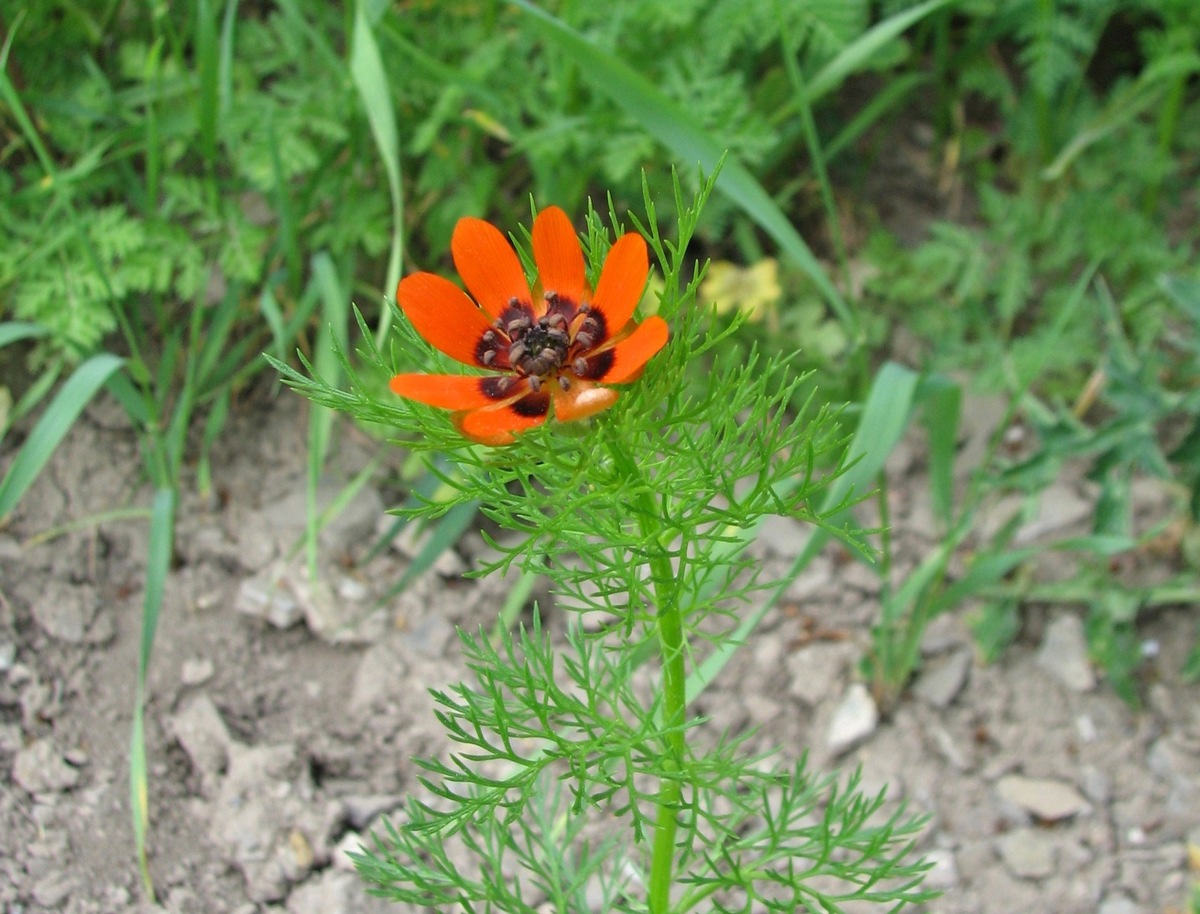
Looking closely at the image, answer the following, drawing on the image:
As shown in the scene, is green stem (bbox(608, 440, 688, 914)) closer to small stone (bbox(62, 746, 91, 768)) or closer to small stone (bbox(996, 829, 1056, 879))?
small stone (bbox(996, 829, 1056, 879))

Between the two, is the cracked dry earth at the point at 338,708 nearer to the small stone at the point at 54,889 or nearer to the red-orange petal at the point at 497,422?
the small stone at the point at 54,889

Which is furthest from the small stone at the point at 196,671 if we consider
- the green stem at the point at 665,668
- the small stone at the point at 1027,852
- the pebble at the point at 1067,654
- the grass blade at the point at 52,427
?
the pebble at the point at 1067,654

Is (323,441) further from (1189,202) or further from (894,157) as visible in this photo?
(1189,202)

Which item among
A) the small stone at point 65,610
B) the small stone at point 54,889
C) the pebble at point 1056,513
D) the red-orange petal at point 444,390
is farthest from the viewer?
the pebble at point 1056,513

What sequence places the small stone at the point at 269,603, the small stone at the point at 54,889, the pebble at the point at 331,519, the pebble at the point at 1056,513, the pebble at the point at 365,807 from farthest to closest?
the pebble at the point at 1056,513 → the pebble at the point at 331,519 → the small stone at the point at 269,603 → the pebble at the point at 365,807 → the small stone at the point at 54,889

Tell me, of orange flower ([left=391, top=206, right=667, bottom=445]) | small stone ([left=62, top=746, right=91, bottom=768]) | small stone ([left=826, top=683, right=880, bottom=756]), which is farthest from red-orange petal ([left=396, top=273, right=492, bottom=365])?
small stone ([left=826, top=683, right=880, bottom=756])

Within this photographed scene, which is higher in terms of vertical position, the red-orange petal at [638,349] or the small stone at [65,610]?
the small stone at [65,610]

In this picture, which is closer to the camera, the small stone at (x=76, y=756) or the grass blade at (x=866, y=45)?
the small stone at (x=76, y=756)

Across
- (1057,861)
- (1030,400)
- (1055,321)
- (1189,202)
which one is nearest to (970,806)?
(1057,861)

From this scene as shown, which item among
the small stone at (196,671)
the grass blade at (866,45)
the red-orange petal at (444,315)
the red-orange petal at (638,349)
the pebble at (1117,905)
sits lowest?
the pebble at (1117,905)
